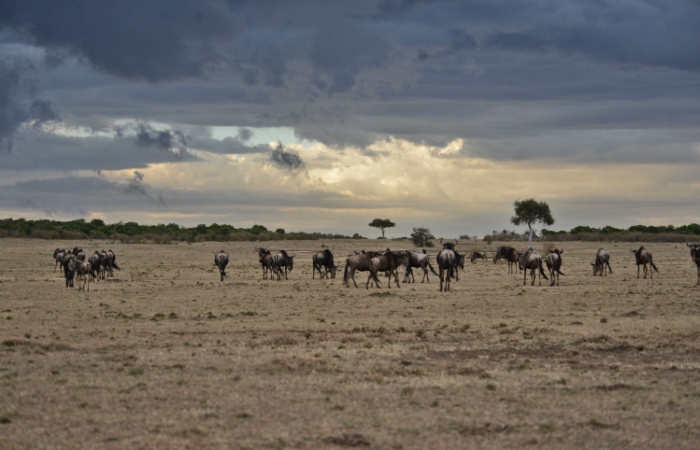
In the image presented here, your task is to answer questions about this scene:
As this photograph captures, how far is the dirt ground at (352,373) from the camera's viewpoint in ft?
34.2

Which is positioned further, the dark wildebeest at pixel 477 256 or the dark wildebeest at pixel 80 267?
the dark wildebeest at pixel 477 256

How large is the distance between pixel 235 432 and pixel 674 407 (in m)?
6.39

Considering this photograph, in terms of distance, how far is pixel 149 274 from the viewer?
50906 mm

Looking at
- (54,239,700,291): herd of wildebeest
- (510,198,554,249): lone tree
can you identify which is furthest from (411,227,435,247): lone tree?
(54,239,700,291): herd of wildebeest

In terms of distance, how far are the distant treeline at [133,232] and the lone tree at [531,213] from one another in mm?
35131

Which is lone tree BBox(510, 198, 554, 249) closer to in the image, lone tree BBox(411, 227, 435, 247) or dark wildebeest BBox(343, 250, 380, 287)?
lone tree BBox(411, 227, 435, 247)

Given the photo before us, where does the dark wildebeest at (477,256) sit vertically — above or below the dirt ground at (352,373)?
above

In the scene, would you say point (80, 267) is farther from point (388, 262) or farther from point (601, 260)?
point (601, 260)

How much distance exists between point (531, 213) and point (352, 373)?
9206cm

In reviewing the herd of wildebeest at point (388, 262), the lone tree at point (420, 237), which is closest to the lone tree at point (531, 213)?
the lone tree at point (420, 237)

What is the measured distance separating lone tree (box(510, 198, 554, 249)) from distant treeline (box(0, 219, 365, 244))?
115 feet

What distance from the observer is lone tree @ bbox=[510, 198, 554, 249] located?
103 meters

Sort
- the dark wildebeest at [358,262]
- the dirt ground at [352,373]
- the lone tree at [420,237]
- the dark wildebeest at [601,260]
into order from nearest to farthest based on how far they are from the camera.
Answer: the dirt ground at [352,373] < the dark wildebeest at [358,262] < the dark wildebeest at [601,260] < the lone tree at [420,237]

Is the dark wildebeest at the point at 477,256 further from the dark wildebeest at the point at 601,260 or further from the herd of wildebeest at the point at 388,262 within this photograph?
the dark wildebeest at the point at 601,260
